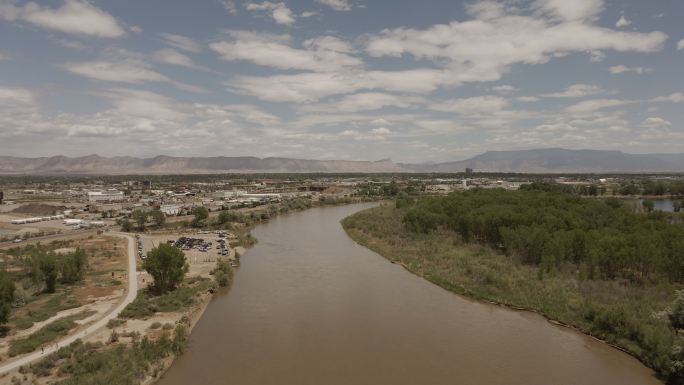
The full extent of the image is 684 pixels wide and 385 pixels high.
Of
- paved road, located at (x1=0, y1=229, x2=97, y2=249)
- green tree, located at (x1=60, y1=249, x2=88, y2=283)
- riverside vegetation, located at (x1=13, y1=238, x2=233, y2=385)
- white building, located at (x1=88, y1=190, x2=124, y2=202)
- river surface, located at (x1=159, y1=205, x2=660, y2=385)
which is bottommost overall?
river surface, located at (x1=159, y1=205, x2=660, y2=385)

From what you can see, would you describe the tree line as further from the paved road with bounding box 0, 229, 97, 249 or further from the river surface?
the paved road with bounding box 0, 229, 97, 249

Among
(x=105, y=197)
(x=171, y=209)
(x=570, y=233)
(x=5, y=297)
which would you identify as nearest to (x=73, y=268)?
(x=5, y=297)

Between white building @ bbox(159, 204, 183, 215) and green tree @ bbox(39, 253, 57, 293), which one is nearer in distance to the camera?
green tree @ bbox(39, 253, 57, 293)

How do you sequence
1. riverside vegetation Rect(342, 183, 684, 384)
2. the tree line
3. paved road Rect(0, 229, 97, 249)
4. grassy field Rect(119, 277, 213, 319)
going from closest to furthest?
riverside vegetation Rect(342, 183, 684, 384) < grassy field Rect(119, 277, 213, 319) < the tree line < paved road Rect(0, 229, 97, 249)

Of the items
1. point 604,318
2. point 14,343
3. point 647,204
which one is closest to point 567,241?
point 604,318

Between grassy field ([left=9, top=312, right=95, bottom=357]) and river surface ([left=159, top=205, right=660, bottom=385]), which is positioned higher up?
grassy field ([left=9, top=312, right=95, bottom=357])

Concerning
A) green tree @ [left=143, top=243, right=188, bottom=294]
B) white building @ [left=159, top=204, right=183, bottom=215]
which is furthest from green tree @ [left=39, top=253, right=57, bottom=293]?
white building @ [left=159, top=204, right=183, bottom=215]

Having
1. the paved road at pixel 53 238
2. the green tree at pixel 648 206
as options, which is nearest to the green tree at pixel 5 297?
the paved road at pixel 53 238
